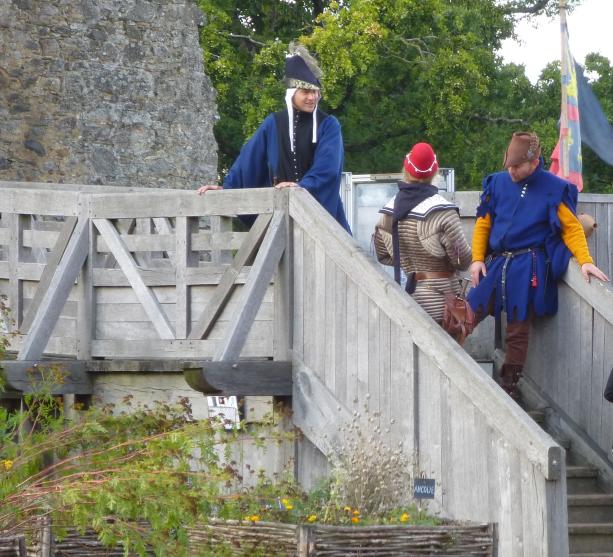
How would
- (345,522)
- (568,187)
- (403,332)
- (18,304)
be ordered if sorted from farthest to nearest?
(18,304)
(568,187)
(403,332)
(345,522)

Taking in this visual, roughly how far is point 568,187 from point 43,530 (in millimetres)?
3512

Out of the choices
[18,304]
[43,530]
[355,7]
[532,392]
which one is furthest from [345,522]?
[355,7]

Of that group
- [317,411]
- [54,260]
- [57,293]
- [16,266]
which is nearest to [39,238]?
[16,266]

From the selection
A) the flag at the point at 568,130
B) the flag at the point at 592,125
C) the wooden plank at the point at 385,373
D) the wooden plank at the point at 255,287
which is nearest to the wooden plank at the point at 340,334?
the wooden plank at the point at 385,373

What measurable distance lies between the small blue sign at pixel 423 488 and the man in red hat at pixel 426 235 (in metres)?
1.28

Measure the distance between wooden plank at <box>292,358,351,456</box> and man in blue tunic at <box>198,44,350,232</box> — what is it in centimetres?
111

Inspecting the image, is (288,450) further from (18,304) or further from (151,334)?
(18,304)

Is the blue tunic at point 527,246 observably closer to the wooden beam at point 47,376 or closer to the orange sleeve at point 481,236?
the orange sleeve at point 481,236

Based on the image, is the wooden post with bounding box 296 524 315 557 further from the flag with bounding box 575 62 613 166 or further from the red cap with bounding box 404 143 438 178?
the flag with bounding box 575 62 613 166

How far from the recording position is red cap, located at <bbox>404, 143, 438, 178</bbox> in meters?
8.45

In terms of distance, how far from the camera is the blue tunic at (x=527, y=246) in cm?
865

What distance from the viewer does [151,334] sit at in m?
9.20

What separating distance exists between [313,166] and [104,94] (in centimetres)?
758

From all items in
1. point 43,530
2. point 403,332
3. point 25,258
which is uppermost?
point 25,258
